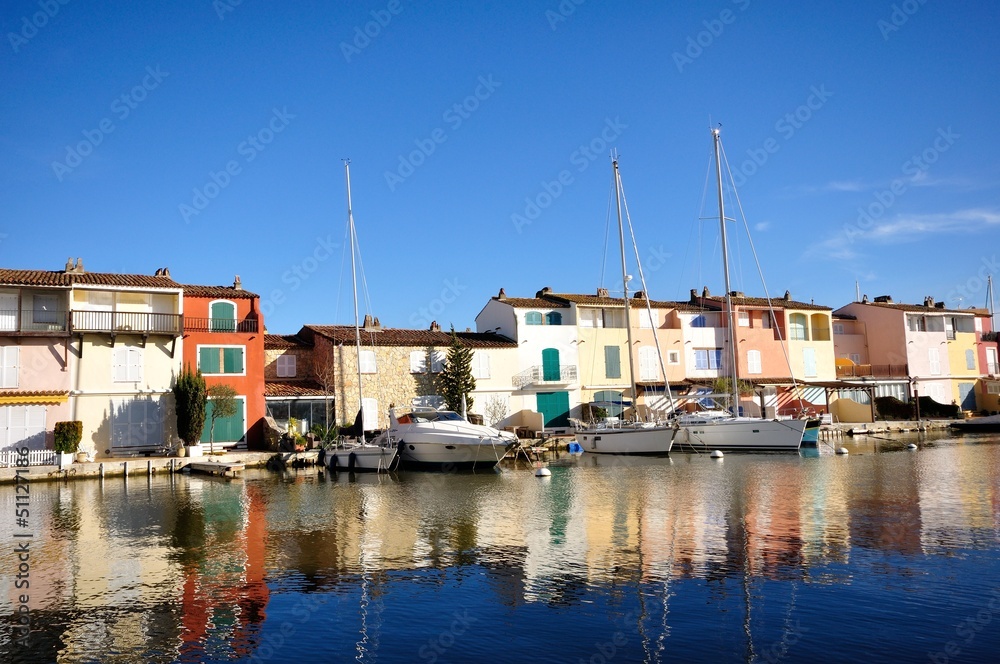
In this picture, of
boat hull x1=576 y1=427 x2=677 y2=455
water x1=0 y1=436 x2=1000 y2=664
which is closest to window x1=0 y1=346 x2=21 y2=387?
water x1=0 y1=436 x2=1000 y2=664

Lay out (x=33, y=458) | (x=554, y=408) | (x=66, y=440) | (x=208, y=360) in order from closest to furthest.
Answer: (x=33, y=458)
(x=66, y=440)
(x=208, y=360)
(x=554, y=408)

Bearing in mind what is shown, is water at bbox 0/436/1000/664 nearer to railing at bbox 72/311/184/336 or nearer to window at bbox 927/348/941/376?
railing at bbox 72/311/184/336

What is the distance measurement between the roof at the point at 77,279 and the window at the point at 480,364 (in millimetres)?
15458

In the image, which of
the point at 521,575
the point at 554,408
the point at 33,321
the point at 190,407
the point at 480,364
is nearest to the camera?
the point at 521,575

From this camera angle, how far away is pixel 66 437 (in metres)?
29.4

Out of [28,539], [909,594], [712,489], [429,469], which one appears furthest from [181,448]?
[909,594]

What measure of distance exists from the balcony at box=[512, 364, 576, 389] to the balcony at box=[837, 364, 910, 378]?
2203cm

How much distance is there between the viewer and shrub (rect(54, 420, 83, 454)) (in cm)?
2936

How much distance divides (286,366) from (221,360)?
203 inches

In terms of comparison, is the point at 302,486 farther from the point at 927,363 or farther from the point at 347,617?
the point at 927,363

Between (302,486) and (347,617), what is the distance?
15.9m

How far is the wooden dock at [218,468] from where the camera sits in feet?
94.9

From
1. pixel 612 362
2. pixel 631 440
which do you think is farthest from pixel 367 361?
pixel 612 362

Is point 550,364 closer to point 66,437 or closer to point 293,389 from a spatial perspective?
point 293,389
